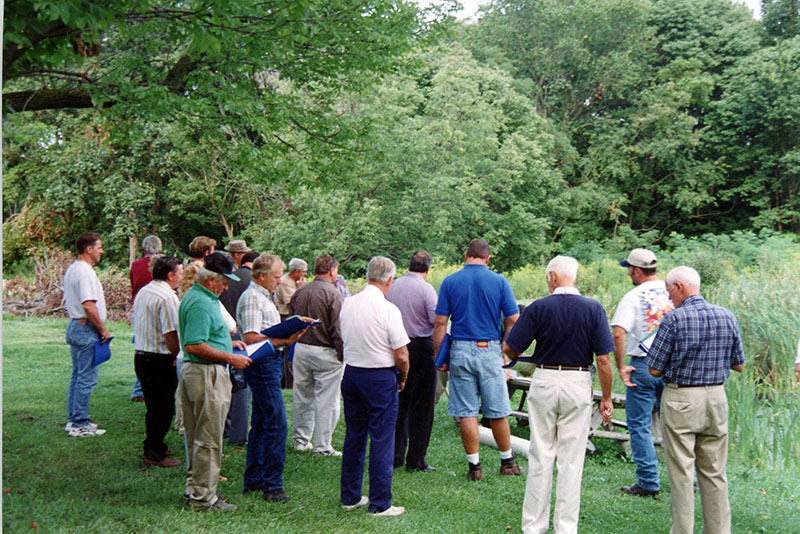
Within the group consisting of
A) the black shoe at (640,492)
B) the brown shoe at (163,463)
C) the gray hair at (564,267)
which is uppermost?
the gray hair at (564,267)

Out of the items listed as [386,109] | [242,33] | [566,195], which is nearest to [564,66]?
[566,195]

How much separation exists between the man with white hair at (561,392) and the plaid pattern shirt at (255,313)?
1.95 meters

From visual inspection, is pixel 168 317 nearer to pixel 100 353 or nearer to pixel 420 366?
pixel 100 353

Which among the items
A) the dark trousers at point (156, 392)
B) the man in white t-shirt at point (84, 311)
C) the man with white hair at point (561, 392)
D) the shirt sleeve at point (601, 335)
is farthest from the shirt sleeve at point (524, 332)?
the man in white t-shirt at point (84, 311)

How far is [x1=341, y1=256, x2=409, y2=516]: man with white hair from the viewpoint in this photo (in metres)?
5.57

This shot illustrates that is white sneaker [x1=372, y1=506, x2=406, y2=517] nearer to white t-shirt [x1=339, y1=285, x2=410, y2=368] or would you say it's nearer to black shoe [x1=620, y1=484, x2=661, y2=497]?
white t-shirt [x1=339, y1=285, x2=410, y2=368]

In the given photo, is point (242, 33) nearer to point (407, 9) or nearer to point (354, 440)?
point (407, 9)

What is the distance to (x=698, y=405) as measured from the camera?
499 cm

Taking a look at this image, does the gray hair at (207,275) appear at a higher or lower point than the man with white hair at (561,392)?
higher

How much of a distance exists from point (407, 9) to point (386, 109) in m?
12.7

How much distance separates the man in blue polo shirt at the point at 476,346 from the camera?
6.54 metres

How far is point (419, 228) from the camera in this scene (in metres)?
22.5

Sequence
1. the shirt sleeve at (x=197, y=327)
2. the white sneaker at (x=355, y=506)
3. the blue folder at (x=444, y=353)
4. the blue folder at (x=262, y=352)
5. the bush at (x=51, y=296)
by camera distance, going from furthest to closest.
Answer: the bush at (x=51, y=296) → the blue folder at (x=444, y=353) → the white sneaker at (x=355, y=506) → the blue folder at (x=262, y=352) → the shirt sleeve at (x=197, y=327)

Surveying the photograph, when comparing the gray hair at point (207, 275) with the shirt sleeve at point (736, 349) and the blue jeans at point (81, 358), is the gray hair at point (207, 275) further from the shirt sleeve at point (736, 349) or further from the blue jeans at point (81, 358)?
the shirt sleeve at point (736, 349)
